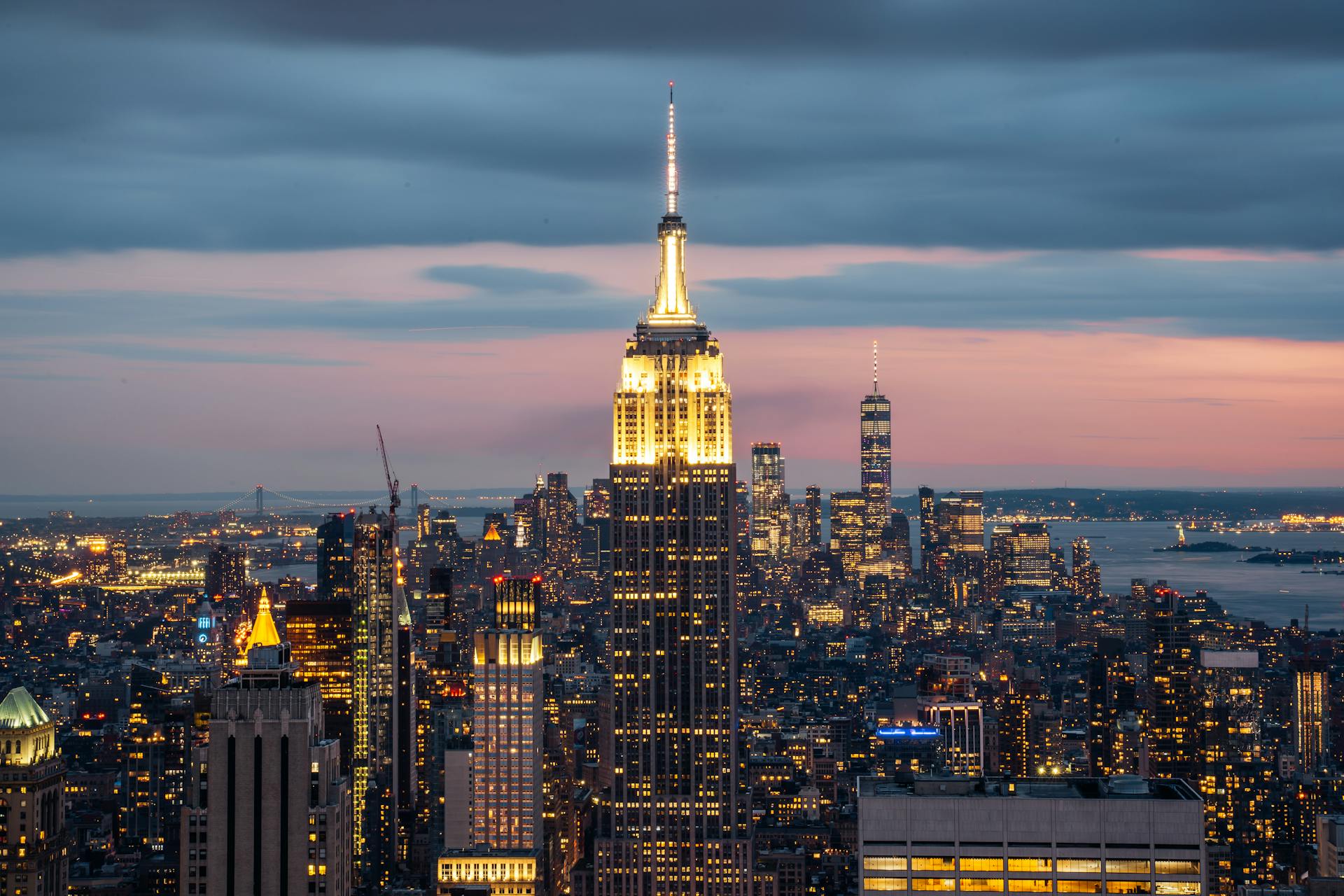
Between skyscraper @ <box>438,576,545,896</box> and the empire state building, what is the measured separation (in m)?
5.02

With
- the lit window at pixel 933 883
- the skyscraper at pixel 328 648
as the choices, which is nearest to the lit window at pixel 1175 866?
the lit window at pixel 933 883

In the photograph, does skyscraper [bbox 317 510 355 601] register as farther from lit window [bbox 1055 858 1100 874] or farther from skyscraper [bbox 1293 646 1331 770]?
lit window [bbox 1055 858 1100 874]

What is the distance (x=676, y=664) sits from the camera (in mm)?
93750

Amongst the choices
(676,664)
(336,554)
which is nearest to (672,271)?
(676,664)

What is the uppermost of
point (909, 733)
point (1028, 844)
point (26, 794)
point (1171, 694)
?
point (1028, 844)

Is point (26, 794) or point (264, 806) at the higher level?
point (264, 806)

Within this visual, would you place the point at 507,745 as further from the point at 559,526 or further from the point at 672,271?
the point at 559,526

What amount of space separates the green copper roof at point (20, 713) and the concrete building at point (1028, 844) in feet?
114

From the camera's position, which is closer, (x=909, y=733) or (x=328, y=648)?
(x=328, y=648)

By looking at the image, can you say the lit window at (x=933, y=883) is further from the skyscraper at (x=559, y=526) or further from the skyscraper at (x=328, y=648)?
the skyscraper at (x=559, y=526)

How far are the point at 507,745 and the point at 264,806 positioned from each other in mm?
44111

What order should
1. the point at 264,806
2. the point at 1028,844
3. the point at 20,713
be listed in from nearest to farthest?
the point at 1028,844 → the point at 264,806 → the point at 20,713

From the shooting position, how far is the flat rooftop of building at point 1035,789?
40406mm

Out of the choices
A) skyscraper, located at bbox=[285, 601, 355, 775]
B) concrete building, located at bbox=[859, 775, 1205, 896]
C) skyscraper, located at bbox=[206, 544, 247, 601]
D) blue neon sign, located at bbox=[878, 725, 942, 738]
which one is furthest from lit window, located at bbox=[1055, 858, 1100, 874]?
skyscraper, located at bbox=[206, 544, 247, 601]
